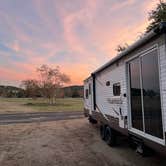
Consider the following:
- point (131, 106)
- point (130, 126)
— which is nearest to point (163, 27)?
point (131, 106)

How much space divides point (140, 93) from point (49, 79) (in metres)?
31.1

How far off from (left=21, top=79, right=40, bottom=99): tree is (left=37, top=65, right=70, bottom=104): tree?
3.55 feet

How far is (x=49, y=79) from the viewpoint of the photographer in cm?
3519

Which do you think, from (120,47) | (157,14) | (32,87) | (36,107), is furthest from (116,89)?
(32,87)

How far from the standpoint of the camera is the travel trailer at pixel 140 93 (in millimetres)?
3928

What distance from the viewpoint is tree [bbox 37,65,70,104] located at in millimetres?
34906

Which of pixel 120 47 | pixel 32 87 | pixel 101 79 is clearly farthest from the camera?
pixel 32 87

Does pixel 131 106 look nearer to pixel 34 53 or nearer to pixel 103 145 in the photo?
pixel 103 145

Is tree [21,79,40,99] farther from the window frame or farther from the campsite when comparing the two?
the window frame

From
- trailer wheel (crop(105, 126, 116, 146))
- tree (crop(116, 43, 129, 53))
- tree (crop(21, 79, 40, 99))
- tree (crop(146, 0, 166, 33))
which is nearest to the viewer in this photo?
trailer wheel (crop(105, 126, 116, 146))

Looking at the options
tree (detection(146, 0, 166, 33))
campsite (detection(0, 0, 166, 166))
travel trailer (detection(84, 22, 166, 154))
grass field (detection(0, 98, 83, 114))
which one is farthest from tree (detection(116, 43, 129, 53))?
travel trailer (detection(84, 22, 166, 154))

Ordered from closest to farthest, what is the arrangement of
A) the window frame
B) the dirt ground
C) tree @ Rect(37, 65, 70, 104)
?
the dirt ground < the window frame < tree @ Rect(37, 65, 70, 104)

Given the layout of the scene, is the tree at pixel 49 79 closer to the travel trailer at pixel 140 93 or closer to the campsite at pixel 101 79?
the campsite at pixel 101 79

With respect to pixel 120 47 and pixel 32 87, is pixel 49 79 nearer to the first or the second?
pixel 32 87
